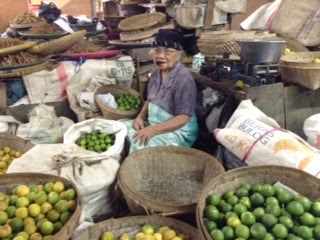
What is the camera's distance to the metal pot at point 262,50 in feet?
7.43

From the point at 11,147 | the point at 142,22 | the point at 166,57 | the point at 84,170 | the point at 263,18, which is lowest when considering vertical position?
the point at 11,147

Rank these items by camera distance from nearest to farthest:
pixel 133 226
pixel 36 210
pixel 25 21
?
pixel 36 210 < pixel 133 226 < pixel 25 21

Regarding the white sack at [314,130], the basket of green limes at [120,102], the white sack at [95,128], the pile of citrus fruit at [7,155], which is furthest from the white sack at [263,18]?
the pile of citrus fruit at [7,155]

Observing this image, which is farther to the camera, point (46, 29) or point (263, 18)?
point (46, 29)

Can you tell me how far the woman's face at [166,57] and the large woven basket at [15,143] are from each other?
1256 mm

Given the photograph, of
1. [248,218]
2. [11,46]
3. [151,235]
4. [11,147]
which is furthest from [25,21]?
[248,218]

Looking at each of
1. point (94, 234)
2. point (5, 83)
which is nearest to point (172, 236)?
point (94, 234)

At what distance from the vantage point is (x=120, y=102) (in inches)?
128

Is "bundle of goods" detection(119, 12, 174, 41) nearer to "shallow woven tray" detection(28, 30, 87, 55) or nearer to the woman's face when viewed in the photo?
"shallow woven tray" detection(28, 30, 87, 55)

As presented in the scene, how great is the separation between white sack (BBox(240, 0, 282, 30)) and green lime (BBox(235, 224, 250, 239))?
274cm

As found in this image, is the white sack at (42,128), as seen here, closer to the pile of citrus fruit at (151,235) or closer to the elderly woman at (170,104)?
the elderly woman at (170,104)

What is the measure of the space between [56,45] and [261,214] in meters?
2.88

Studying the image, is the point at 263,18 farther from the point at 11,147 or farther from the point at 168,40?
the point at 11,147

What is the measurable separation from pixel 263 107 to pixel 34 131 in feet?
6.37
